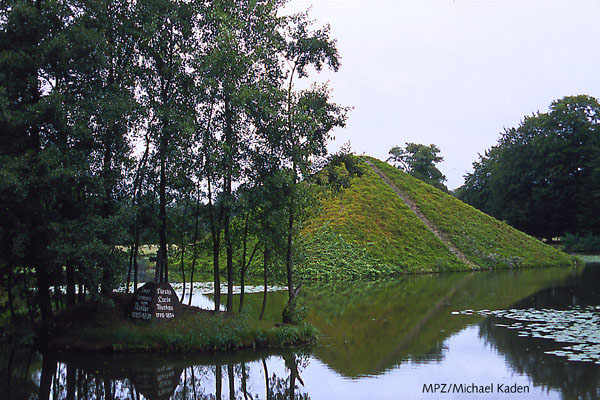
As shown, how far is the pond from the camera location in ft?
35.9

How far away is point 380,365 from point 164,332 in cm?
584

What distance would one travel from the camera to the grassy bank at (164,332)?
47.5 feet

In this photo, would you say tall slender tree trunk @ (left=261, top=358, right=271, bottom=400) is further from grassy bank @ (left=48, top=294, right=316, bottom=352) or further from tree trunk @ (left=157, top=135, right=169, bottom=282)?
tree trunk @ (left=157, top=135, right=169, bottom=282)

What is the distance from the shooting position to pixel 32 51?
13789 mm

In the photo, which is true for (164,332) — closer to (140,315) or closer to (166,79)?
(140,315)

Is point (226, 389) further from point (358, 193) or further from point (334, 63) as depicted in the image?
point (358, 193)

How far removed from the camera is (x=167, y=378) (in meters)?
12.0

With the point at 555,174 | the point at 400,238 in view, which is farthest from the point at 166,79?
the point at 555,174

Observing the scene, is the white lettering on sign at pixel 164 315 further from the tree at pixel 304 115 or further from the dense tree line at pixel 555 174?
the dense tree line at pixel 555 174

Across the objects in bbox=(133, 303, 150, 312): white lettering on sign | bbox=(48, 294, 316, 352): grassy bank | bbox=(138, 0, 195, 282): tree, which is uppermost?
bbox=(138, 0, 195, 282): tree

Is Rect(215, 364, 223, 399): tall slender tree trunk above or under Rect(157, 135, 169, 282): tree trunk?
under

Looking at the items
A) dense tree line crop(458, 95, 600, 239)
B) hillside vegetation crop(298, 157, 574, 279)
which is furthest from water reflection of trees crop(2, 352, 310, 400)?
dense tree line crop(458, 95, 600, 239)

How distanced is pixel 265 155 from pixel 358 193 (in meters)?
37.7

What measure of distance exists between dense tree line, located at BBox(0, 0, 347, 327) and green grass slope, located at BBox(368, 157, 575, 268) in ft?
113
